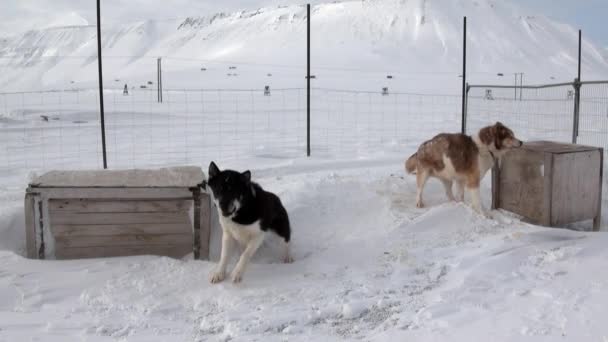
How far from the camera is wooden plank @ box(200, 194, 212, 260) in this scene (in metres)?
5.39

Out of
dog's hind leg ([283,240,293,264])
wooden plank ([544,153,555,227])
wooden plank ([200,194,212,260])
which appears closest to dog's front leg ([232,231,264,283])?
dog's hind leg ([283,240,293,264])

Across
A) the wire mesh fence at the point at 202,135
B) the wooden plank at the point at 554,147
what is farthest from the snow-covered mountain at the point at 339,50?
the wooden plank at the point at 554,147

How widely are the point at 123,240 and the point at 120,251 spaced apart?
0.39 feet

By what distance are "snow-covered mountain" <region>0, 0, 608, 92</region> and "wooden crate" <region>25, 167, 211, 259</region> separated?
37.4 meters

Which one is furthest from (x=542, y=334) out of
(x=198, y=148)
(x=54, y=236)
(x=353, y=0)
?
(x=353, y=0)

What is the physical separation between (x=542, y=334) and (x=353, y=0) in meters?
135

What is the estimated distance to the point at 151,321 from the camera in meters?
3.87

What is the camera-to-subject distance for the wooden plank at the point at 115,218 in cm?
530

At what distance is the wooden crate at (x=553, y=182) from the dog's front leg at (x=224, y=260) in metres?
3.70

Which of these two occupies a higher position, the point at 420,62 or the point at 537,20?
the point at 537,20

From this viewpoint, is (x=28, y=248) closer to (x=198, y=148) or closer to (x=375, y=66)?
(x=198, y=148)

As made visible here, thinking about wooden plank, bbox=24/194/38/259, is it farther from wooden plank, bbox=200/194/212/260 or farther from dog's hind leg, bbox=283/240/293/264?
dog's hind leg, bbox=283/240/293/264

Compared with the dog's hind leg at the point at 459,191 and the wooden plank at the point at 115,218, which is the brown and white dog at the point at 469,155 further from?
the wooden plank at the point at 115,218

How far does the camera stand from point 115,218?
17.6 ft
